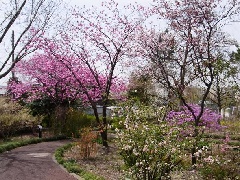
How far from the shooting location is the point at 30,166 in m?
9.26

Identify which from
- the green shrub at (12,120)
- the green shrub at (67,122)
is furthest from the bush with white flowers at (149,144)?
the green shrub at (67,122)

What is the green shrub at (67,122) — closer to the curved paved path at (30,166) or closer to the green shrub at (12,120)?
the green shrub at (12,120)

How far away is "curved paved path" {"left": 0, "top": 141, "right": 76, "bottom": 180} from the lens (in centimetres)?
801

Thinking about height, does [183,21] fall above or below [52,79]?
above

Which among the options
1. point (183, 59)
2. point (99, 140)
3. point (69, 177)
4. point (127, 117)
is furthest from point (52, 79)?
point (127, 117)

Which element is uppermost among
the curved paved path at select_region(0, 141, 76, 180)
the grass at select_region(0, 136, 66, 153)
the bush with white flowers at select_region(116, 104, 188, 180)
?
the bush with white flowers at select_region(116, 104, 188, 180)

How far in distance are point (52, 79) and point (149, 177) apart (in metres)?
12.3

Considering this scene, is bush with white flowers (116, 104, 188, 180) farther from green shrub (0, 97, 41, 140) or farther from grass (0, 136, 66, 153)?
green shrub (0, 97, 41, 140)

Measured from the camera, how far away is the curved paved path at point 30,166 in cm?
801

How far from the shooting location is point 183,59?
456 inches

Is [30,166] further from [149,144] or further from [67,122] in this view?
[67,122]

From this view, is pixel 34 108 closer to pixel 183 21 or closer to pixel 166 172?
pixel 183 21

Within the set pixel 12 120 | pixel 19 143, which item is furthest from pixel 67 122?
pixel 19 143

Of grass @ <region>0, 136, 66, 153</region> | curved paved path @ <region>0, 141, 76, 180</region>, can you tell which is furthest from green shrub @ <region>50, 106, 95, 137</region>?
curved paved path @ <region>0, 141, 76, 180</region>
